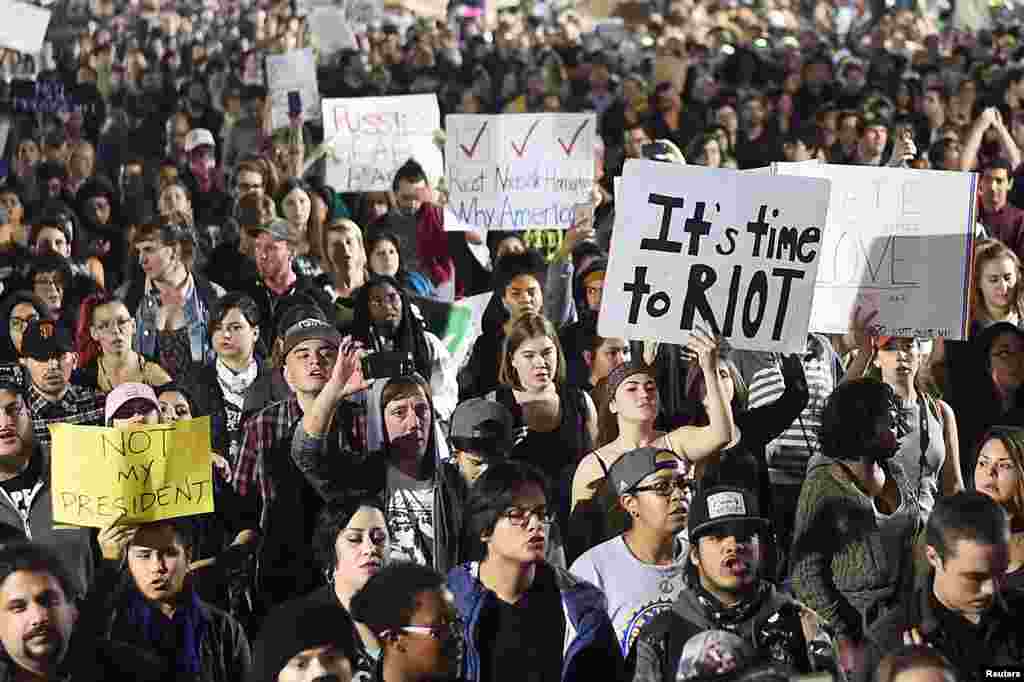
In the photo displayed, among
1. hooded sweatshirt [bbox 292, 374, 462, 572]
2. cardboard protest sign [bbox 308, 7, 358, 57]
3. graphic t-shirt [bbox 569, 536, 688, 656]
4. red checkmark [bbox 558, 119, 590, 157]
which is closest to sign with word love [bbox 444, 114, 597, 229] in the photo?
red checkmark [bbox 558, 119, 590, 157]

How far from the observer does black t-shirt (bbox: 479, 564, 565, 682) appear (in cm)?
516

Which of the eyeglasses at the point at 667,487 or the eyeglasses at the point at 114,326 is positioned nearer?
the eyeglasses at the point at 667,487

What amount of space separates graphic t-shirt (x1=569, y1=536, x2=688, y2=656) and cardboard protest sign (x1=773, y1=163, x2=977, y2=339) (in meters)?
1.47

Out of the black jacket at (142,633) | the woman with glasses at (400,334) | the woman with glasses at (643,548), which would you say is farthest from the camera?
the woman with glasses at (400,334)

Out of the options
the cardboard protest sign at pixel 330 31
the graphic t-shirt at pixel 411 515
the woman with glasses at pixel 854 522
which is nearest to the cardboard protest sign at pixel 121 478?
the graphic t-shirt at pixel 411 515

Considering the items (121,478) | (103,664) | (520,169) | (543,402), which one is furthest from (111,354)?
(520,169)

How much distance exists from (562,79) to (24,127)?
5.10 meters

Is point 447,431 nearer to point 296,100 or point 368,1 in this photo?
point 296,100

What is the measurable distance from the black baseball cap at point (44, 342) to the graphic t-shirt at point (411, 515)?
1392mm

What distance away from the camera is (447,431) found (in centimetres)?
677

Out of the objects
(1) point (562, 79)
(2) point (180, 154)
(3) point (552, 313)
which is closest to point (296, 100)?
(2) point (180, 154)

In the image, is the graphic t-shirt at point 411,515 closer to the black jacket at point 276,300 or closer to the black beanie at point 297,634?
the black beanie at point 297,634

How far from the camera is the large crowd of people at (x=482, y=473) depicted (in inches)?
197

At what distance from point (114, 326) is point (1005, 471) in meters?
3.32
